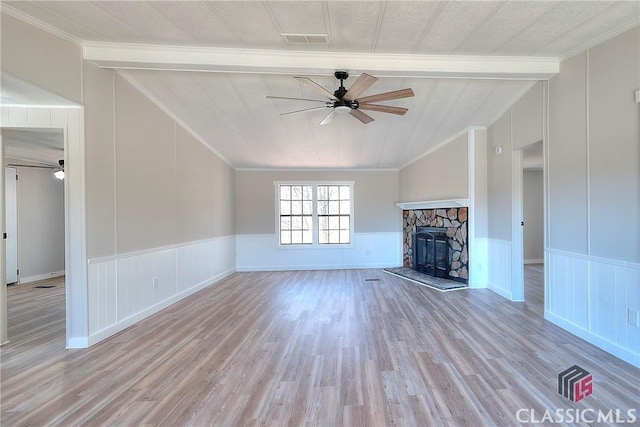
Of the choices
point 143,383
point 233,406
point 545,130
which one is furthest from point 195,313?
point 545,130

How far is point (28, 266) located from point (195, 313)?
4.49 meters

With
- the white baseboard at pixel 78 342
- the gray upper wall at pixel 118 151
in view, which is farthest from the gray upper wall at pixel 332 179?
the white baseboard at pixel 78 342

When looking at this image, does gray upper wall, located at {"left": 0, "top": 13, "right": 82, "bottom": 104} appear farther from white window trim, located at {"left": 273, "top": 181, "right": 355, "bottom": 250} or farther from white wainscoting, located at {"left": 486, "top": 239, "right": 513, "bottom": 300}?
white wainscoting, located at {"left": 486, "top": 239, "right": 513, "bottom": 300}

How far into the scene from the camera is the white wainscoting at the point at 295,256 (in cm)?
687

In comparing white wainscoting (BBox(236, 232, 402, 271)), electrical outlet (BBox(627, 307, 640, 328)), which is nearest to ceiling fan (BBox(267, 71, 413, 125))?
electrical outlet (BBox(627, 307, 640, 328))

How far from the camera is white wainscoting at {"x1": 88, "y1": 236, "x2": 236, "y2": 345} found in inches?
113

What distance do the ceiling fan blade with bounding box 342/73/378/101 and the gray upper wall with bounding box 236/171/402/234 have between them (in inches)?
158

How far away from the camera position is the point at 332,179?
23.0 feet

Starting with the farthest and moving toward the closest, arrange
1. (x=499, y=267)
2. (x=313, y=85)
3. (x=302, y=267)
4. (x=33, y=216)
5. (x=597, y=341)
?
(x=302, y=267) < (x=33, y=216) < (x=499, y=267) < (x=313, y=85) < (x=597, y=341)

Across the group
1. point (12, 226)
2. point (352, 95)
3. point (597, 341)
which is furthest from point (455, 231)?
point (12, 226)

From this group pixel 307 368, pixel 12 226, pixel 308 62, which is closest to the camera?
pixel 307 368

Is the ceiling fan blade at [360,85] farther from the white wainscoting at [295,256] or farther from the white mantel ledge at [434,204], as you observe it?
the white wainscoting at [295,256]

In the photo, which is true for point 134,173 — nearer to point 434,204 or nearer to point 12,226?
point 12,226

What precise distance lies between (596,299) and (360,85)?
3129mm
